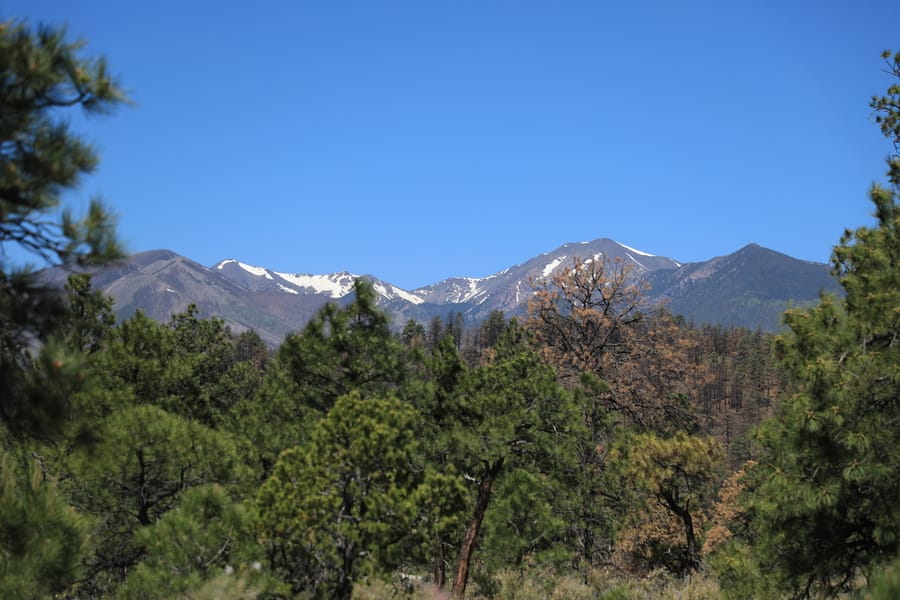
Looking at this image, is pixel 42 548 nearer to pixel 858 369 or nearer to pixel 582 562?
pixel 858 369

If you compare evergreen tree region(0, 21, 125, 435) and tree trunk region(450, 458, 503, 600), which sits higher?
evergreen tree region(0, 21, 125, 435)

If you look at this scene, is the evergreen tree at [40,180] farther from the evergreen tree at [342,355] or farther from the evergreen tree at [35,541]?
the evergreen tree at [342,355]

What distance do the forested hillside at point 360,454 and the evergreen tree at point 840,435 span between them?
0.03m

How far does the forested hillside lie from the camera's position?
5.15m

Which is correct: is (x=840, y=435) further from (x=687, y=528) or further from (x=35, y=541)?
(x=687, y=528)

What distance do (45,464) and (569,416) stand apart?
10.4 metres

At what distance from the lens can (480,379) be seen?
1355 cm

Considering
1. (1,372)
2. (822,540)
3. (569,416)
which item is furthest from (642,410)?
(1,372)

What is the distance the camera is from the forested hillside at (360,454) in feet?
16.9

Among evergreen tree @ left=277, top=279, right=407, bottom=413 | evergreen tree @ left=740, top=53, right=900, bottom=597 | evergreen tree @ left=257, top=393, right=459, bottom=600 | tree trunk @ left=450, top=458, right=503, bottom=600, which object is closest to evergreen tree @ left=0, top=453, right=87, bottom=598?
evergreen tree @ left=257, top=393, right=459, bottom=600

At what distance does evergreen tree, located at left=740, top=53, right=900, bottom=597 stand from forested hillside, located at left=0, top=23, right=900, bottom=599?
0.11 ft

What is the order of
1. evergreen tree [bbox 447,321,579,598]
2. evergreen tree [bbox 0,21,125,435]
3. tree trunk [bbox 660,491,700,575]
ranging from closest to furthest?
evergreen tree [bbox 0,21,125,435] < evergreen tree [bbox 447,321,579,598] < tree trunk [bbox 660,491,700,575]

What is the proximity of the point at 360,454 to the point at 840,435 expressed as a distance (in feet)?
20.3

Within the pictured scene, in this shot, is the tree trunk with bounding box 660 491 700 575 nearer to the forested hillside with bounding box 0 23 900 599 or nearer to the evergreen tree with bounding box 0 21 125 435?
the forested hillside with bounding box 0 23 900 599
